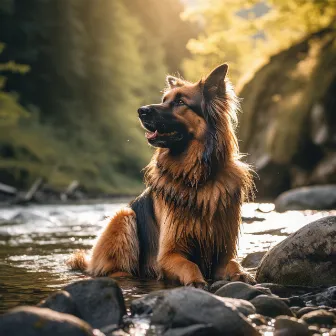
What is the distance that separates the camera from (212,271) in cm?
593

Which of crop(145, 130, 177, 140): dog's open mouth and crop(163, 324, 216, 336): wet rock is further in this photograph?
crop(145, 130, 177, 140): dog's open mouth

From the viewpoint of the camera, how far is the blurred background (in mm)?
19761

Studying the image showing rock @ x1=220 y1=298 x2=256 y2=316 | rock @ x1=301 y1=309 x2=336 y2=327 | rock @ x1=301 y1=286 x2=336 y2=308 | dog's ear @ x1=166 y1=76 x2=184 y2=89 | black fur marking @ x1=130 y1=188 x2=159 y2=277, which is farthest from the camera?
dog's ear @ x1=166 y1=76 x2=184 y2=89

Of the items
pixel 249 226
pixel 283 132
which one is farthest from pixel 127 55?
pixel 249 226

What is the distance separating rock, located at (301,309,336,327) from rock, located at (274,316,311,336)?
0.42 ft

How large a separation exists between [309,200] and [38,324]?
39.0ft

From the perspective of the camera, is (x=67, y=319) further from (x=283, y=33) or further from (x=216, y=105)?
(x=283, y=33)

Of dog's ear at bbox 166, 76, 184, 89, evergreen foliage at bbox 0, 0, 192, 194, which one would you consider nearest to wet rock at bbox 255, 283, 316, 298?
dog's ear at bbox 166, 76, 184, 89

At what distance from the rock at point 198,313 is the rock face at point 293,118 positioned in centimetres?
1458

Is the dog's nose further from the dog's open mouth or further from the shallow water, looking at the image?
the shallow water

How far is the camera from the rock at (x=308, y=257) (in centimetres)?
526

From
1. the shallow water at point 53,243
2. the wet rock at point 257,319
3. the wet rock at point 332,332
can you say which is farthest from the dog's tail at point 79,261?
the wet rock at point 332,332

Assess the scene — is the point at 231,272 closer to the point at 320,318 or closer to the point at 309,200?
the point at 320,318

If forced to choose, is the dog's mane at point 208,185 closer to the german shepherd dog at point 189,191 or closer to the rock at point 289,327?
the german shepherd dog at point 189,191
